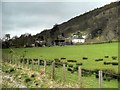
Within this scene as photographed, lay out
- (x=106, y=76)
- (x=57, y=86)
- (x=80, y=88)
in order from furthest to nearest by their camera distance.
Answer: (x=106, y=76) → (x=57, y=86) → (x=80, y=88)

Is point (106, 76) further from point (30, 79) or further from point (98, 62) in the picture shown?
point (98, 62)

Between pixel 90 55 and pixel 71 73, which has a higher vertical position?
pixel 90 55

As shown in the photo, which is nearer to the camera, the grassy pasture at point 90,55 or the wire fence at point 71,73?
the wire fence at point 71,73

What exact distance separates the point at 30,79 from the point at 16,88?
17.1ft

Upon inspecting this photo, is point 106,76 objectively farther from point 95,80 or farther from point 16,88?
point 16,88

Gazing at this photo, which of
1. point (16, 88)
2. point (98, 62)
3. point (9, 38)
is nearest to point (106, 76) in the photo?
point (16, 88)

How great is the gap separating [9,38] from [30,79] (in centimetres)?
15345

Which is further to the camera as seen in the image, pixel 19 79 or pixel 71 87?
pixel 19 79

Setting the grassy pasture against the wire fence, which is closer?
the wire fence

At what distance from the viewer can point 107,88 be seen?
3036cm

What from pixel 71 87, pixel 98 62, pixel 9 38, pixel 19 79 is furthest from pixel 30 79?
pixel 9 38

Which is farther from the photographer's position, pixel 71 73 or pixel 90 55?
pixel 90 55

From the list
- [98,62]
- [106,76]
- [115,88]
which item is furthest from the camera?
[98,62]

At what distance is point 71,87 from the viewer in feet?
91.1
